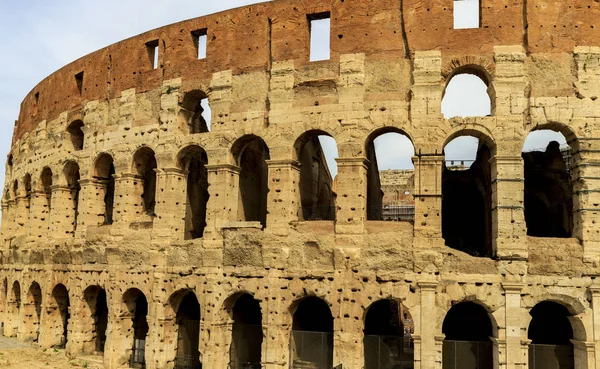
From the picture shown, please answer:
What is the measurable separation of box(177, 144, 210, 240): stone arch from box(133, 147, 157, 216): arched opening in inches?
41.2

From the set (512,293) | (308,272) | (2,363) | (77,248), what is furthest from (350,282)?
(2,363)

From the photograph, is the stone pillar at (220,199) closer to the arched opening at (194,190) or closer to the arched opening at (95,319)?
the arched opening at (194,190)

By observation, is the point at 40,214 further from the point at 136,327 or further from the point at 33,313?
the point at 136,327

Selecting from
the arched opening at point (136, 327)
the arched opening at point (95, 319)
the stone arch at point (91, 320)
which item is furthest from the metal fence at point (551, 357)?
the arched opening at point (95, 319)

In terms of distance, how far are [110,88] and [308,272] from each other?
944 cm

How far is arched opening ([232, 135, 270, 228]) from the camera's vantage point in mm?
16348

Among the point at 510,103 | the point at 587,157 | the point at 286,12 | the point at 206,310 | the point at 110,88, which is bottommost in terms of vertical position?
the point at 206,310

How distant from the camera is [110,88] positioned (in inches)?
703

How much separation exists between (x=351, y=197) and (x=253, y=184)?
4.88 metres

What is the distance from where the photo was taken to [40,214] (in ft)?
68.1

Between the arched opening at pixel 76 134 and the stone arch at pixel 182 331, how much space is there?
755cm

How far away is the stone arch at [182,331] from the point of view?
15.3 m

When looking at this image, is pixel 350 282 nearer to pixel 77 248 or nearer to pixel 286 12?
pixel 286 12

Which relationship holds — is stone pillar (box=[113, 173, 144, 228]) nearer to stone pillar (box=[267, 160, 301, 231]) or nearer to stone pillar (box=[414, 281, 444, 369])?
stone pillar (box=[267, 160, 301, 231])
